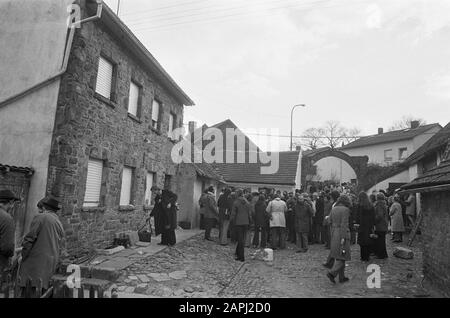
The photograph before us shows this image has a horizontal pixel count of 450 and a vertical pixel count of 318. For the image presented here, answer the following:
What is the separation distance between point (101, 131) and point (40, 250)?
5.30 meters

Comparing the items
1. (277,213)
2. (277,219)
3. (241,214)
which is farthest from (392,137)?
(241,214)

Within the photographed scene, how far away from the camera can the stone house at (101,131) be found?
818cm

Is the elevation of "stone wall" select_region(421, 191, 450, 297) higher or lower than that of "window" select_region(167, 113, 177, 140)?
lower

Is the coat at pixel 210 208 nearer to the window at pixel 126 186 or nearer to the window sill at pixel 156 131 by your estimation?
the window at pixel 126 186

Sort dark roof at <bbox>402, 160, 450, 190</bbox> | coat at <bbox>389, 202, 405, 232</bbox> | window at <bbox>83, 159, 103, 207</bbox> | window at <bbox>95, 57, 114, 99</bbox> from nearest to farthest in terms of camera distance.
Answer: dark roof at <bbox>402, 160, 450, 190</bbox>, window at <bbox>83, 159, 103, 207</bbox>, window at <bbox>95, 57, 114, 99</bbox>, coat at <bbox>389, 202, 405, 232</bbox>

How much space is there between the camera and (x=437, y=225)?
6.85 meters

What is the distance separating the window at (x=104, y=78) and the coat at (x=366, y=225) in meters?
7.92

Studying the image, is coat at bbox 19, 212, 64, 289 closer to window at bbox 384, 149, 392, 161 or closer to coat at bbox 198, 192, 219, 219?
coat at bbox 198, 192, 219, 219

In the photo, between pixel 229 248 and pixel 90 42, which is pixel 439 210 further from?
pixel 90 42

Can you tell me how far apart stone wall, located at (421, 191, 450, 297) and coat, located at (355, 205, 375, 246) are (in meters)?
1.54

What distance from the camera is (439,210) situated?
267 inches

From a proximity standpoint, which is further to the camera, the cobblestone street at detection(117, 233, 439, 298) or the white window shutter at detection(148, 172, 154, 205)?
the white window shutter at detection(148, 172, 154, 205)

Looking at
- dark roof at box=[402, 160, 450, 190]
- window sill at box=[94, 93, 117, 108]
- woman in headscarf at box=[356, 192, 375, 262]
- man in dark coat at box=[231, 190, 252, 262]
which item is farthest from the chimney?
dark roof at box=[402, 160, 450, 190]

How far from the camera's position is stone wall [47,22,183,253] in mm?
8188
